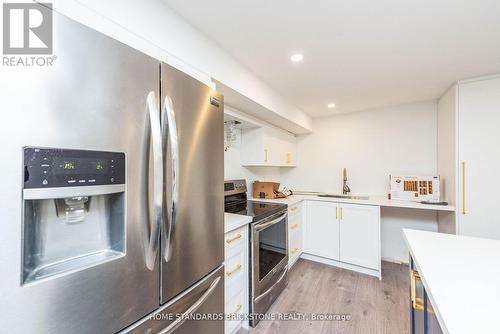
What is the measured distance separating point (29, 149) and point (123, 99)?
0.96 feet

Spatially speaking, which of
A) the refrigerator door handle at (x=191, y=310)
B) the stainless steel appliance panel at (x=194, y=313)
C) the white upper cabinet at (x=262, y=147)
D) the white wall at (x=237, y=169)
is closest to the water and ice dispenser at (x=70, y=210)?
the stainless steel appliance panel at (x=194, y=313)

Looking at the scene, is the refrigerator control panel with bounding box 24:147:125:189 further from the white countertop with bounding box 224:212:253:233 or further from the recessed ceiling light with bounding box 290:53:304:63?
the recessed ceiling light with bounding box 290:53:304:63

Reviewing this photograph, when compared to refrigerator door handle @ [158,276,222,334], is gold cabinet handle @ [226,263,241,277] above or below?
below

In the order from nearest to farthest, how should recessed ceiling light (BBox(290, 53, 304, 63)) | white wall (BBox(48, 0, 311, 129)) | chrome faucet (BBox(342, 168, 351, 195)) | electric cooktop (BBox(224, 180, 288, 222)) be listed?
1. white wall (BBox(48, 0, 311, 129))
2. recessed ceiling light (BBox(290, 53, 304, 63))
3. electric cooktop (BBox(224, 180, 288, 222))
4. chrome faucet (BBox(342, 168, 351, 195))

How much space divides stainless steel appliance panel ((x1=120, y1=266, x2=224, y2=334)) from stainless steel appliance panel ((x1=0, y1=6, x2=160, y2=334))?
6 centimetres

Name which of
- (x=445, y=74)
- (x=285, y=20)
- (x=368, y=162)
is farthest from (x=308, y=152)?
(x=285, y=20)

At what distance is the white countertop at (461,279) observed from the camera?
583mm

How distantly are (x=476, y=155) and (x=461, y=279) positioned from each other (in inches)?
75.8

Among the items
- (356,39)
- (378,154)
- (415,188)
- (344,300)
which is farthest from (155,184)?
(378,154)

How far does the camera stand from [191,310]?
0.95 meters

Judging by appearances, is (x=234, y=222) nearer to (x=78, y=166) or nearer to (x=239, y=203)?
(x=239, y=203)

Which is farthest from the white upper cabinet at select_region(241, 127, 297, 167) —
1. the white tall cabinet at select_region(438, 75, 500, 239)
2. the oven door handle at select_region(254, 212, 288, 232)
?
the white tall cabinet at select_region(438, 75, 500, 239)

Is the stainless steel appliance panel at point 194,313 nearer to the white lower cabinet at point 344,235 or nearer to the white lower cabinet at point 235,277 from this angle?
the white lower cabinet at point 235,277

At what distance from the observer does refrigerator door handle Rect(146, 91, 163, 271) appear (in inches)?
29.4
